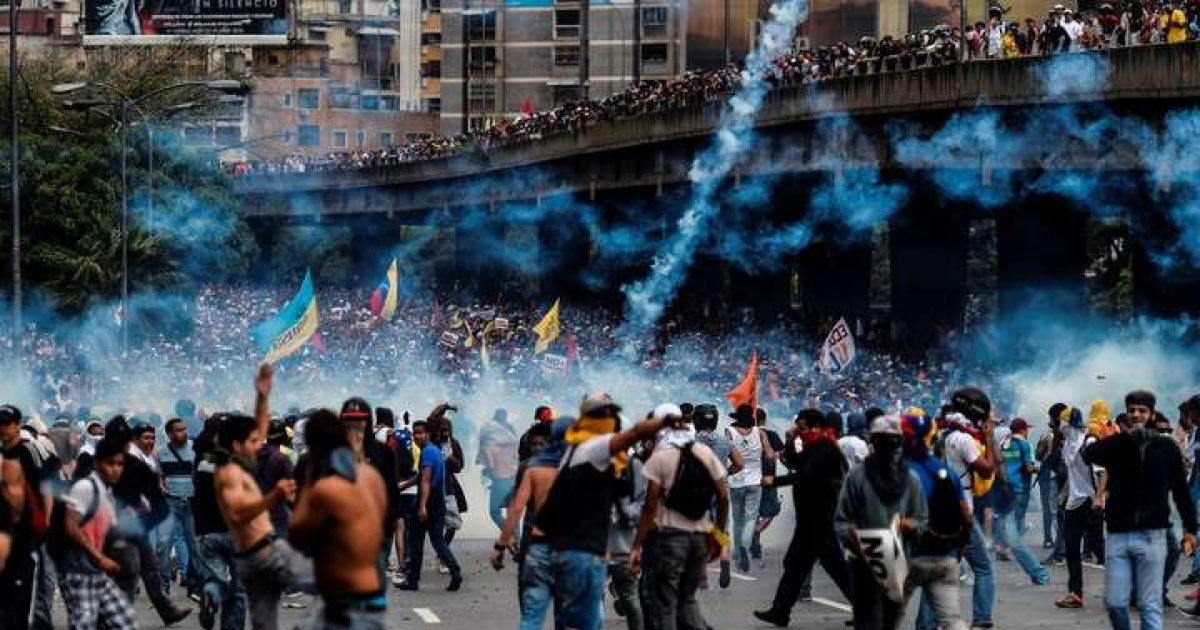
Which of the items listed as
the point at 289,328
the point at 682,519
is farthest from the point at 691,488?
the point at 289,328

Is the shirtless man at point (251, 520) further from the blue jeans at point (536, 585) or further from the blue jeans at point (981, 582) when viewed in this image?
the blue jeans at point (981, 582)

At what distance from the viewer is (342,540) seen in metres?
10.5

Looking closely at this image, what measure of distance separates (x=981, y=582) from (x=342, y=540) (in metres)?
7.50

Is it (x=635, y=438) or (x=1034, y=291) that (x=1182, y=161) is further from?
(x=635, y=438)

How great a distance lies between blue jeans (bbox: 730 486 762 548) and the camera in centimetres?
2197

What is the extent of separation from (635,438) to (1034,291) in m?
37.2

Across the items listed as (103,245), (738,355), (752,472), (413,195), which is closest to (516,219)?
(413,195)

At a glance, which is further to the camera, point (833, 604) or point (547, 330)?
point (547, 330)

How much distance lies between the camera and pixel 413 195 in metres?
79.6

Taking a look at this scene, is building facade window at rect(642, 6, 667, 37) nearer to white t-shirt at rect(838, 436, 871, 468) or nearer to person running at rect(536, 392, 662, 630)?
white t-shirt at rect(838, 436, 871, 468)

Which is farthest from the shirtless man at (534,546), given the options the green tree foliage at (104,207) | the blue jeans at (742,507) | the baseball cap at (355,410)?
the green tree foliage at (104,207)

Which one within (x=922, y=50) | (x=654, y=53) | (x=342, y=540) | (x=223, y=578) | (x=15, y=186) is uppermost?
(x=654, y=53)

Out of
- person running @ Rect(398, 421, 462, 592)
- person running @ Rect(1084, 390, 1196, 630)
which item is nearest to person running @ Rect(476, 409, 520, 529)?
person running @ Rect(398, 421, 462, 592)

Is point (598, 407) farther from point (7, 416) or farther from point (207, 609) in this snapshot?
point (7, 416)
